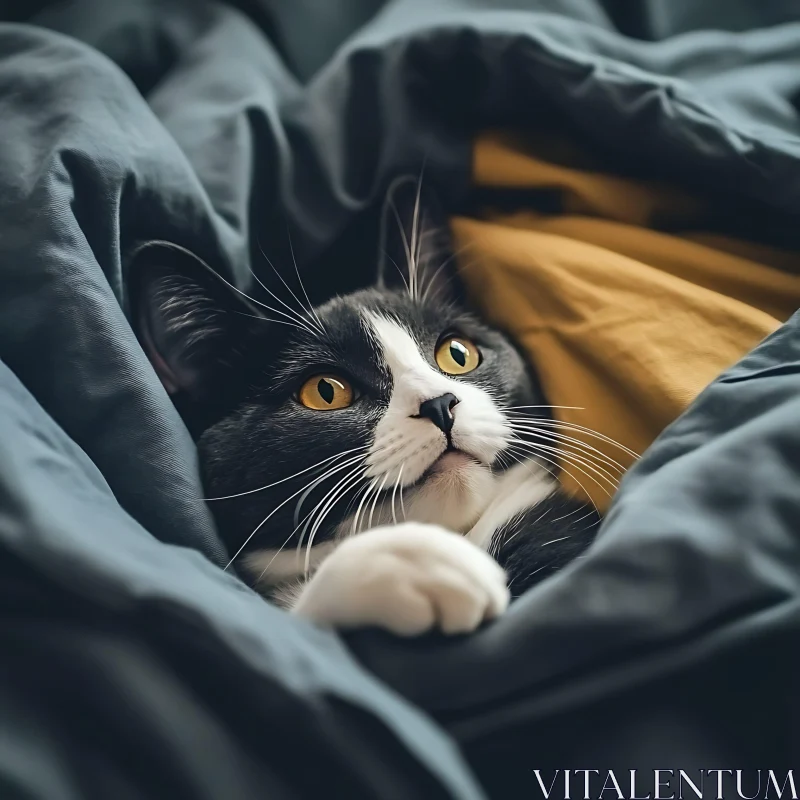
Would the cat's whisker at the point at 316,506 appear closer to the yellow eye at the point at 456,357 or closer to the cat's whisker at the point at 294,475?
the cat's whisker at the point at 294,475

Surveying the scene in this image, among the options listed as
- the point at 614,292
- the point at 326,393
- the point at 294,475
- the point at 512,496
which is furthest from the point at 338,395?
the point at 614,292

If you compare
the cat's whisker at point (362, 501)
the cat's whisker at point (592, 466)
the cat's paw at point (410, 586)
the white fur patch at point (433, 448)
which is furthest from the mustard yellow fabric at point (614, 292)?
the cat's paw at point (410, 586)

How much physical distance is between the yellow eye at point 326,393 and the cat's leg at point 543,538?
24cm

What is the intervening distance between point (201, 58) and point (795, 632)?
106cm

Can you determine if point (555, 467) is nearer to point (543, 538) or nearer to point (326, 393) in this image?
point (543, 538)

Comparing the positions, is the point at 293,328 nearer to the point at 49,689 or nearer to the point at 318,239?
the point at 318,239

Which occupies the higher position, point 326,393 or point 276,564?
point 326,393

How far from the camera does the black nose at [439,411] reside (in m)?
0.77

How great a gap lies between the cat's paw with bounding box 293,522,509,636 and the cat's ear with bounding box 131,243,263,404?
0.47 metres

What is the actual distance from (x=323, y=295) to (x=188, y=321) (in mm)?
234

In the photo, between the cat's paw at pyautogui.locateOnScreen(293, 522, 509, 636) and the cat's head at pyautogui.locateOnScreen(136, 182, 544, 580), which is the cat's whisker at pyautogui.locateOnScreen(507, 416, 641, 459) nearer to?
the cat's head at pyautogui.locateOnScreen(136, 182, 544, 580)

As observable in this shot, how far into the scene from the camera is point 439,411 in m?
0.77

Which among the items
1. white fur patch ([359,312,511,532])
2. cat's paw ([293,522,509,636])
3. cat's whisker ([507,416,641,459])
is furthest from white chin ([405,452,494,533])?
cat's paw ([293,522,509,636])

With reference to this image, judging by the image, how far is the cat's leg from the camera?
707 millimetres
